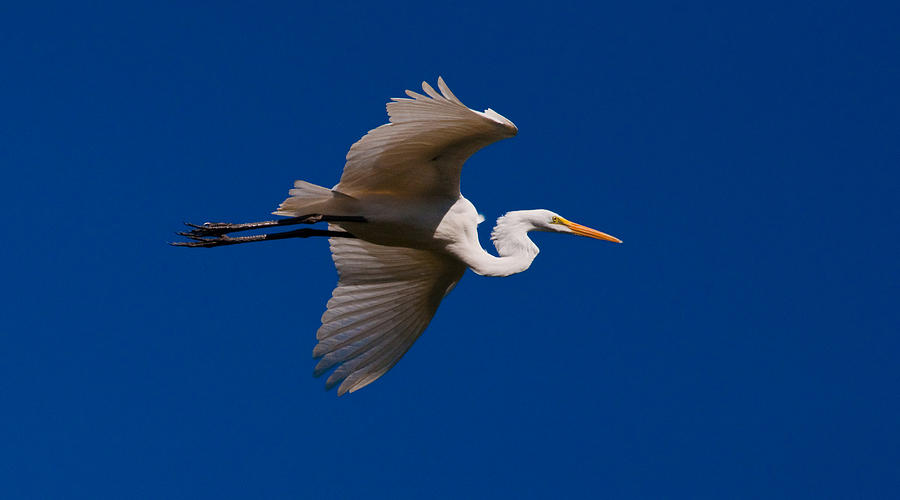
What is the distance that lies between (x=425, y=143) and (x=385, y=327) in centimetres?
224

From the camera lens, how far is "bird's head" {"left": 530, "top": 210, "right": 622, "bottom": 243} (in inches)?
380

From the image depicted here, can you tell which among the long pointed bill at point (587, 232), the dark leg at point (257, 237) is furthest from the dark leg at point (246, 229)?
the long pointed bill at point (587, 232)

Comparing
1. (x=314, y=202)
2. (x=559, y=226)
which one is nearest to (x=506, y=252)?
(x=559, y=226)

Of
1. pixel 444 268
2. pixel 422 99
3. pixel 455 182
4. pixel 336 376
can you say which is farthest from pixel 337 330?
pixel 422 99

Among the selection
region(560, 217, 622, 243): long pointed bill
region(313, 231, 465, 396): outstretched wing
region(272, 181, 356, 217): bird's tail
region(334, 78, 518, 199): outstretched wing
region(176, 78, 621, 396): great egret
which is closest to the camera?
region(334, 78, 518, 199): outstretched wing

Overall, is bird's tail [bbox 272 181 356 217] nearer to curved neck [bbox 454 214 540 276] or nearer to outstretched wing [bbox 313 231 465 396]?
outstretched wing [bbox 313 231 465 396]

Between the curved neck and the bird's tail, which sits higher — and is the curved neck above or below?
below

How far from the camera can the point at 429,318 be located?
32.5 ft

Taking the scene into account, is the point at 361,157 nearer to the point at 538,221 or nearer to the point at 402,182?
the point at 402,182

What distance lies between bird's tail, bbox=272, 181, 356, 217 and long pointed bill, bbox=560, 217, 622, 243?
2169mm

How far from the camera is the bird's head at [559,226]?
9.65 meters

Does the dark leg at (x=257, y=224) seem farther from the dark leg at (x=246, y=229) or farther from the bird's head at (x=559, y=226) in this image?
the bird's head at (x=559, y=226)

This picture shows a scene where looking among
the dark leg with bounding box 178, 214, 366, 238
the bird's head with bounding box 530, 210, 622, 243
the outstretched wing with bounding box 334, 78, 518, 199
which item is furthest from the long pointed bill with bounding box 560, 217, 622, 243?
the dark leg with bounding box 178, 214, 366, 238

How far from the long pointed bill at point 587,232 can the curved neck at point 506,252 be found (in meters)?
0.49
